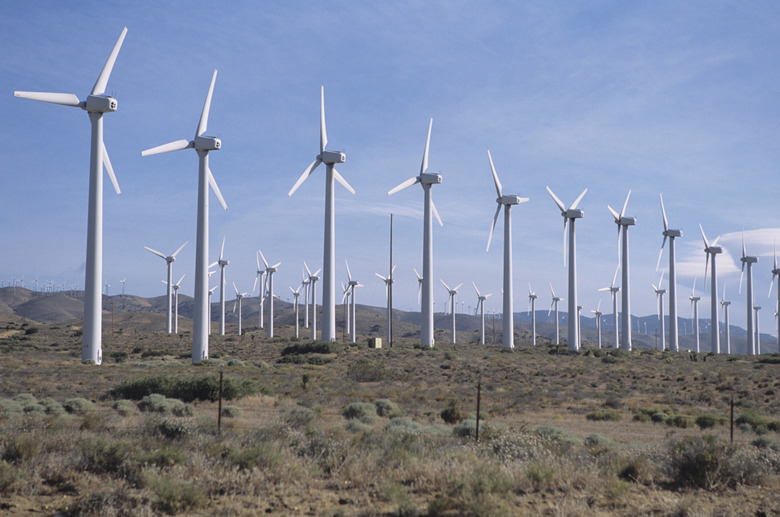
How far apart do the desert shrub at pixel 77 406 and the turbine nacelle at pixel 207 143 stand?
122ft

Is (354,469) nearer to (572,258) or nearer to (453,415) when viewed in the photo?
(453,415)

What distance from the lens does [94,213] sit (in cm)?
5041

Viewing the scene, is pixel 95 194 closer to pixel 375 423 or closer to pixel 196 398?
pixel 196 398

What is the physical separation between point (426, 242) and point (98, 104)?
3720 centimetres

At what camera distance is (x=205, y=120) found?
201 feet

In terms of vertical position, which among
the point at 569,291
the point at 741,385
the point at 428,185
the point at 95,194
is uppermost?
the point at 428,185

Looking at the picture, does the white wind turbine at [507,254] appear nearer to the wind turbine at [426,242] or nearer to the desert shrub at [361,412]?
the wind turbine at [426,242]

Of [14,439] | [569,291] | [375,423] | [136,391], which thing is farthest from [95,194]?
[569,291]

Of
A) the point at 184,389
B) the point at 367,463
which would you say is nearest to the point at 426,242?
the point at 184,389

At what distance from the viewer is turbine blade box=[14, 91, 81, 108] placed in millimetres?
50069

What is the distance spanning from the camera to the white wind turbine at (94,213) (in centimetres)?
5050

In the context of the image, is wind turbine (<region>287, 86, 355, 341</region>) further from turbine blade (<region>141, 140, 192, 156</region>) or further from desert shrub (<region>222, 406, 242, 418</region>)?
desert shrub (<region>222, 406, 242, 418</region>)

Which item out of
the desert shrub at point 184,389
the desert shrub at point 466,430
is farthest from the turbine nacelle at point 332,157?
the desert shrub at point 466,430

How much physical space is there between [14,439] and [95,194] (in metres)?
40.1
